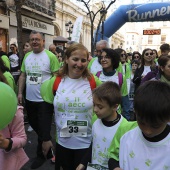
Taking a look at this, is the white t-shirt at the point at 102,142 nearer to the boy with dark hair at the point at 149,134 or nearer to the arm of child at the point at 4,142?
the boy with dark hair at the point at 149,134

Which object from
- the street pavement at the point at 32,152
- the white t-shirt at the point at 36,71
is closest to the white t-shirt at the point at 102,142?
the street pavement at the point at 32,152

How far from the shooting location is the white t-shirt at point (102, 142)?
5.91 feet

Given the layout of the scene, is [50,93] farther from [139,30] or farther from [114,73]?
[139,30]

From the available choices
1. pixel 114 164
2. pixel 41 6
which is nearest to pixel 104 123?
pixel 114 164

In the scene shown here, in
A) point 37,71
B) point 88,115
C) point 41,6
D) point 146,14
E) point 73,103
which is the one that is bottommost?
point 88,115

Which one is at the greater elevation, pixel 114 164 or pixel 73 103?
pixel 73 103

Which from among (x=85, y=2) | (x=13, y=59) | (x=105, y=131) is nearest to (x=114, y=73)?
(x=105, y=131)

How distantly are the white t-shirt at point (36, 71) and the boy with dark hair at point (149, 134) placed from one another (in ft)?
8.31

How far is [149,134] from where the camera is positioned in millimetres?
1132

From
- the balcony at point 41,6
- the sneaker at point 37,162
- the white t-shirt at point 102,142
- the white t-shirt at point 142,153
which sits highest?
the balcony at point 41,6

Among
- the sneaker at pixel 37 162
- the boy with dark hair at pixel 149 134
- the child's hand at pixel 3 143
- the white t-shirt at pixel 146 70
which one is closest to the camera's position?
the boy with dark hair at pixel 149 134

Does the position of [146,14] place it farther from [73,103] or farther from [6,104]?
[6,104]

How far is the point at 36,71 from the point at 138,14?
34.2ft

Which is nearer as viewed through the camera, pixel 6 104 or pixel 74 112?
pixel 6 104
